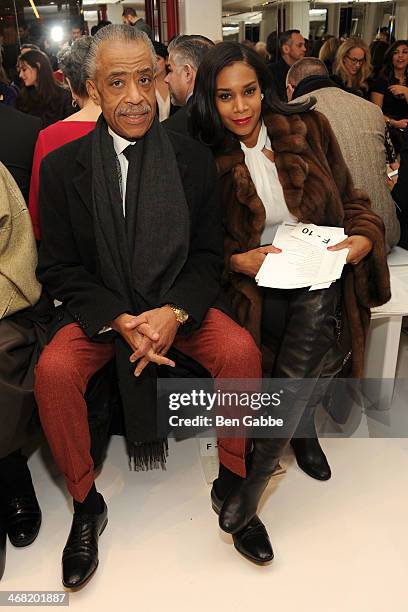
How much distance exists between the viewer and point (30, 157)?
231cm

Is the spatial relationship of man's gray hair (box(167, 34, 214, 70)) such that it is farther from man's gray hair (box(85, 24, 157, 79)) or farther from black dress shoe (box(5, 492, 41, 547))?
black dress shoe (box(5, 492, 41, 547))

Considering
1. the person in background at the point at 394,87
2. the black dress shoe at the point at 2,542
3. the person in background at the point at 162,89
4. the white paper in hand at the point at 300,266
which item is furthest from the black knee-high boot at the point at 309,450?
the person in background at the point at 394,87

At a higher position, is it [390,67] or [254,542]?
[390,67]

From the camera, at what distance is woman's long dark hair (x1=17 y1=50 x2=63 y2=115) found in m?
4.81

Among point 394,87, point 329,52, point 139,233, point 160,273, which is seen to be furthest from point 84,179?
point 329,52

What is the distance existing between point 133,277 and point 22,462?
779 mm

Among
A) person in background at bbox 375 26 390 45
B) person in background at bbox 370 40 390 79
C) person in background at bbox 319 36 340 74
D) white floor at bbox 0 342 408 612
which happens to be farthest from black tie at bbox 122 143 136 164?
person in background at bbox 375 26 390 45

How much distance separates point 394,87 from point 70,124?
179 inches

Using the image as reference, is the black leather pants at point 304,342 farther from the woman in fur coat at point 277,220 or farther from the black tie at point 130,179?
the black tie at point 130,179

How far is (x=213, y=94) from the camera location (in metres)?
2.06

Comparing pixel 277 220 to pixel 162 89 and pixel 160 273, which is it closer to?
pixel 160 273

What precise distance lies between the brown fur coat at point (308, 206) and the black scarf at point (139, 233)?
22 cm

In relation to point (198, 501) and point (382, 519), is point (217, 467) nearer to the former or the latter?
point (198, 501)

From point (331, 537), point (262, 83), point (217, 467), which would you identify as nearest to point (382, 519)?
point (331, 537)
